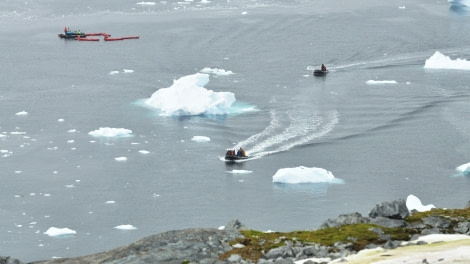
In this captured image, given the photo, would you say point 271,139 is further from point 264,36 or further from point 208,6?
point 208,6

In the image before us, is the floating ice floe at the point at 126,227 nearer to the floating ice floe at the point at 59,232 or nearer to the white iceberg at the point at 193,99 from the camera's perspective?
the floating ice floe at the point at 59,232

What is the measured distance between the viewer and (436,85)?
9019 centimetres

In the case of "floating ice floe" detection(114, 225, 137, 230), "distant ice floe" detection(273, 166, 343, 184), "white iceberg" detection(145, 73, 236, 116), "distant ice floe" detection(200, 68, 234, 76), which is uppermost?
"distant ice floe" detection(200, 68, 234, 76)

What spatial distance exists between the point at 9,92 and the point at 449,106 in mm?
38563

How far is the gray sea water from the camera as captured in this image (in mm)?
62625

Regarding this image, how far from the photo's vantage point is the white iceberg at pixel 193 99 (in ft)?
272

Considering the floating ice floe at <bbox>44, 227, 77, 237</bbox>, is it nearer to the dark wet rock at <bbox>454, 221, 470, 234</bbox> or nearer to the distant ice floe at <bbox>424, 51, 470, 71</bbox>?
the dark wet rock at <bbox>454, 221, 470, 234</bbox>

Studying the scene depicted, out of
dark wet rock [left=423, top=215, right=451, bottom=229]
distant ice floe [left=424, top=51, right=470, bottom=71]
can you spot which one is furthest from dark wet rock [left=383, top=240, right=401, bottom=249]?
distant ice floe [left=424, top=51, right=470, bottom=71]

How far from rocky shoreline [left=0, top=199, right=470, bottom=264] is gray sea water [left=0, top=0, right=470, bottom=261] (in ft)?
88.7

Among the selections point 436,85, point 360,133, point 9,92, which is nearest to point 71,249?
point 360,133

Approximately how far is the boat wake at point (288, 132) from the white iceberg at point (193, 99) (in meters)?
4.22

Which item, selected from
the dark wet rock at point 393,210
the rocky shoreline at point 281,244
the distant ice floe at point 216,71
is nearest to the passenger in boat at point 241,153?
the distant ice floe at point 216,71

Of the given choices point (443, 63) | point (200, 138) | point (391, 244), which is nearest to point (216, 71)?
point (200, 138)

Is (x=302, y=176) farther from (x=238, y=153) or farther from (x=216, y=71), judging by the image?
(x=216, y=71)
